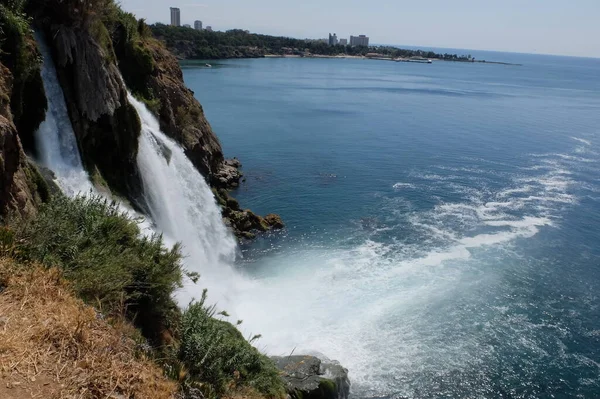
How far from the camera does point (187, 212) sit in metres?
24.2

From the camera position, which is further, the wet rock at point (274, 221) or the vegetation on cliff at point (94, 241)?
the wet rock at point (274, 221)

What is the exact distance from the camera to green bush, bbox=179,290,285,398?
30.7 ft

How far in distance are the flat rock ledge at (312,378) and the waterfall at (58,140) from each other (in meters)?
8.44

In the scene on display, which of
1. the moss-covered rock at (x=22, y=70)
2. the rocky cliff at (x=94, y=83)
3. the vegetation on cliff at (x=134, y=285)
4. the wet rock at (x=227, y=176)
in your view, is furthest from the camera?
the wet rock at (x=227, y=176)

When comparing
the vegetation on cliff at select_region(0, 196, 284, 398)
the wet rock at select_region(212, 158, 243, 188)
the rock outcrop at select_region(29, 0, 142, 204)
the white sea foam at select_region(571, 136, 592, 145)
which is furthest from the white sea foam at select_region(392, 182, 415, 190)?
the white sea foam at select_region(571, 136, 592, 145)

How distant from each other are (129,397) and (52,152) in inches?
444

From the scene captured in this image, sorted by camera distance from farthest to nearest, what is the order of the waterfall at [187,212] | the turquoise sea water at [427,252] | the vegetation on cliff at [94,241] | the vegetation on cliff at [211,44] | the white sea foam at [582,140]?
the vegetation on cliff at [211,44], the white sea foam at [582,140], the waterfall at [187,212], the turquoise sea water at [427,252], the vegetation on cliff at [94,241]

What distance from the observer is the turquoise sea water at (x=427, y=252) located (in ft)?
61.5

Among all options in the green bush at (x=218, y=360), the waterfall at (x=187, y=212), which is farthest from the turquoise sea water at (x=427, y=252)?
the green bush at (x=218, y=360)

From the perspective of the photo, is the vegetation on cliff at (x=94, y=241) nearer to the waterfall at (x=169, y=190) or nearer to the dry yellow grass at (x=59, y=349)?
the dry yellow grass at (x=59, y=349)

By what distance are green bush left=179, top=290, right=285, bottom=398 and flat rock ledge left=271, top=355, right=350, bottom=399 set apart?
1.48 metres

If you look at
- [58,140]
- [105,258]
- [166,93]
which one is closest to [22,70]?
[58,140]

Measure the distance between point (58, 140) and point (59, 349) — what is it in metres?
11.0

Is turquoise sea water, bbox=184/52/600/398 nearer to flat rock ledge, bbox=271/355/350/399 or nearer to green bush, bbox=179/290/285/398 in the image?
flat rock ledge, bbox=271/355/350/399
